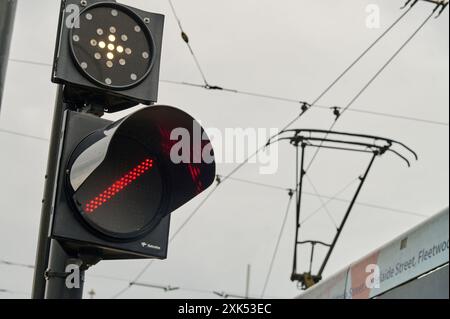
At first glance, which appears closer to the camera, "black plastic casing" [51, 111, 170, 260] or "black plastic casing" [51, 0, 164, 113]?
"black plastic casing" [51, 111, 170, 260]

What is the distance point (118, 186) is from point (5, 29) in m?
0.89

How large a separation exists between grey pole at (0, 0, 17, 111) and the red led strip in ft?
2.26

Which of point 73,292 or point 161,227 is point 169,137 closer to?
point 161,227

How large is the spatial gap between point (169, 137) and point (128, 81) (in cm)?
28

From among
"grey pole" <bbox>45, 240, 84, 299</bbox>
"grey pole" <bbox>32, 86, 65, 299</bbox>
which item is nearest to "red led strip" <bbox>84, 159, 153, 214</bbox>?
"grey pole" <bbox>45, 240, 84, 299</bbox>

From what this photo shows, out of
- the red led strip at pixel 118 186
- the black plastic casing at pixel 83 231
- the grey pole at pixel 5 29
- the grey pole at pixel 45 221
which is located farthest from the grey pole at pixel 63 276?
the grey pole at pixel 45 221

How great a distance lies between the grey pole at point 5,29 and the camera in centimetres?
333

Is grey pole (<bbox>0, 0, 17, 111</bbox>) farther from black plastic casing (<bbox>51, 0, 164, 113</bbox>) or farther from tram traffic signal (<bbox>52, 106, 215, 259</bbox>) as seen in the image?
tram traffic signal (<bbox>52, 106, 215, 259</bbox>)

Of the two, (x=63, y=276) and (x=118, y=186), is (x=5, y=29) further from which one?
(x=63, y=276)

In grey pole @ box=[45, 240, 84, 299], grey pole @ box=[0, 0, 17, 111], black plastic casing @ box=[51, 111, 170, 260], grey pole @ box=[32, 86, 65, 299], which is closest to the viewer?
black plastic casing @ box=[51, 111, 170, 260]

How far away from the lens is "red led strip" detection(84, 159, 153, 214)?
284 cm

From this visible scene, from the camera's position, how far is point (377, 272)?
439 inches

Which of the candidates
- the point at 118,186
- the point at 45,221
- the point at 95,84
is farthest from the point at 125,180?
the point at 45,221

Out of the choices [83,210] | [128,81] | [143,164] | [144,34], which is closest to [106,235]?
[83,210]
